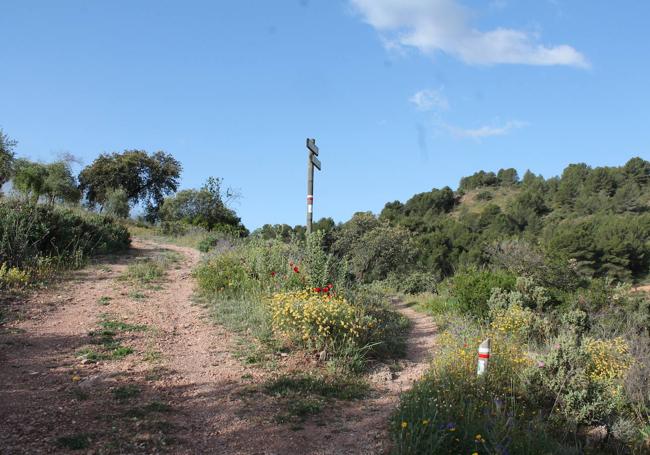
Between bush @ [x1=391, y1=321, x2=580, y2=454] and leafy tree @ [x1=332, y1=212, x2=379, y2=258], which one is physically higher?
leafy tree @ [x1=332, y1=212, x2=379, y2=258]

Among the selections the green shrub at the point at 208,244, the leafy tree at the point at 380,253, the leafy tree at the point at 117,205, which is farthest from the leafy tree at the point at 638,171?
the green shrub at the point at 208,244

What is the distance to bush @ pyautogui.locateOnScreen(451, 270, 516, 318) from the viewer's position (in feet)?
32.3

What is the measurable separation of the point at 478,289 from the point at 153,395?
6.78 meters

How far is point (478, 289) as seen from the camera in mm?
10055

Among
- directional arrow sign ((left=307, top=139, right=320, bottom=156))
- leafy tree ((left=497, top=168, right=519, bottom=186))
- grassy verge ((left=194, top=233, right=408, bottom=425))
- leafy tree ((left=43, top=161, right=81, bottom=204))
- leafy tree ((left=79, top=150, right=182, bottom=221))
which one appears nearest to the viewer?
grassy verge ((left=194, top=233, right=408, bottom=425))

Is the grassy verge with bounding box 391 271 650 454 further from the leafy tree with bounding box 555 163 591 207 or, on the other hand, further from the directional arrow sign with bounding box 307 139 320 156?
the leafy tree with bounding box 555 163 591 207

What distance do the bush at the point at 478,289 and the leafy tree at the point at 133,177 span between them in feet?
90.1

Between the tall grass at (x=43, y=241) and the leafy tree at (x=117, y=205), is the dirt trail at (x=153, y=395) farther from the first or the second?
the leafy tree at (x=117, y=205)

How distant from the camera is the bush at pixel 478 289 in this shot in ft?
32.3

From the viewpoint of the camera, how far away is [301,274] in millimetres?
8789

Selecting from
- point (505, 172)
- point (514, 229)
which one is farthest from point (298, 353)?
point (505, 172)

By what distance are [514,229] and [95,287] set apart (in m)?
33.3

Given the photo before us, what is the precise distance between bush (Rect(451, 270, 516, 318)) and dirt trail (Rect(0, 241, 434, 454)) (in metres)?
2.20

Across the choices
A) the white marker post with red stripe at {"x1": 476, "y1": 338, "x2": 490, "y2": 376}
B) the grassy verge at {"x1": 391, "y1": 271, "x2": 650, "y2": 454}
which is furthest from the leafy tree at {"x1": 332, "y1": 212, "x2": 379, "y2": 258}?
the white marker post with red stripe at {"x1": 476, "y1": 338, "x2": 490, "y2": 376}
